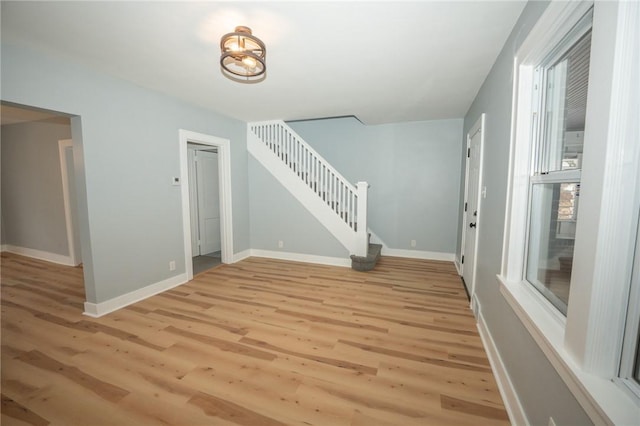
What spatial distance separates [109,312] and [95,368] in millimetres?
996

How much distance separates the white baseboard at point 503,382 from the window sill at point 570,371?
18.7 inches

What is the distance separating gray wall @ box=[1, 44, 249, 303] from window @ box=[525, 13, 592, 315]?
3785 millimetres

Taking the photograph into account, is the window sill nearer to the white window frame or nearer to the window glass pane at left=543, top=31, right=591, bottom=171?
the white window frame

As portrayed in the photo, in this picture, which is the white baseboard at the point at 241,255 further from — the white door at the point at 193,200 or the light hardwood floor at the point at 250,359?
the light hardwood floor at the point at 250,359

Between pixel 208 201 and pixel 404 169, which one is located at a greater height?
pixel 404 169

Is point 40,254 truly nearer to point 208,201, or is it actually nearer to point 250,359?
point 208,201

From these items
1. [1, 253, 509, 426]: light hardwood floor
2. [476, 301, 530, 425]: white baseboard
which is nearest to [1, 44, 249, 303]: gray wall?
[1, 253, 509, 426]: light hardwood floor

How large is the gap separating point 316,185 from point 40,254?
17.4ft

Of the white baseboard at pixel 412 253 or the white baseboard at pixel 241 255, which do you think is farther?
the white baseboard at pixel 412 253

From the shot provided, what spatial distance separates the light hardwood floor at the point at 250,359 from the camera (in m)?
1.51

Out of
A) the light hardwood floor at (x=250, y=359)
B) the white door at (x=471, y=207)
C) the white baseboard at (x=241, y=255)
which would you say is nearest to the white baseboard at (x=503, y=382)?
the light hardwood floor at (x=250, y=359)

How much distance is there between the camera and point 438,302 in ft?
9.58

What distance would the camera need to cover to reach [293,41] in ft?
6.50

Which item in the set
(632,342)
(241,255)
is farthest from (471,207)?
(241,255)
